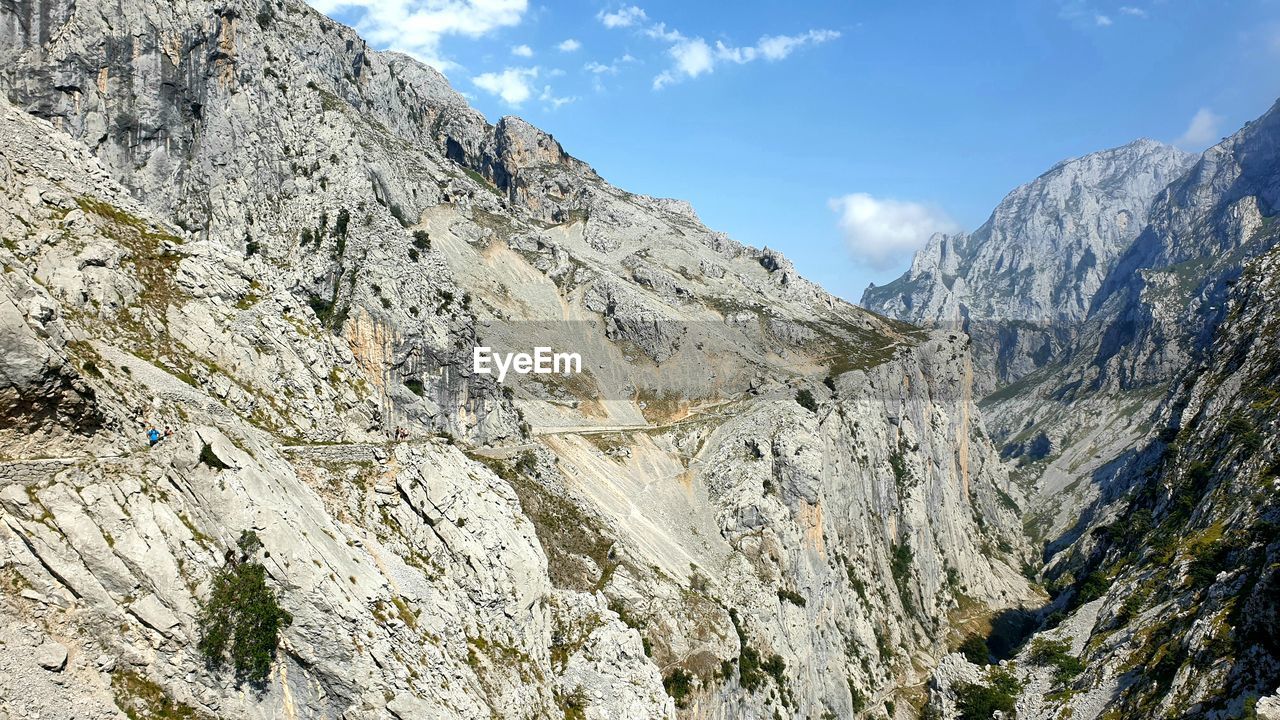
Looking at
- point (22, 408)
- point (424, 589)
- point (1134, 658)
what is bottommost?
point (1134, 658)

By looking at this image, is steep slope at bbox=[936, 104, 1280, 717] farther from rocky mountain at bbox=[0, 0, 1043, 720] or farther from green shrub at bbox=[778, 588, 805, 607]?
rocky mountain at bbox=[0, 0, 1043, 720]

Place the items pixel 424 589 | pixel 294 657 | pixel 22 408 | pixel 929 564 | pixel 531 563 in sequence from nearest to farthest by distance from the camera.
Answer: pixel 22 408
pixel 294 657
pixel 424 589
pixel 531 563
pixel 929 564

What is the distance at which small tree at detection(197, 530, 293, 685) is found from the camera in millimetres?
26406

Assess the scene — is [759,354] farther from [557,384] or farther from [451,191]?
[451,191]

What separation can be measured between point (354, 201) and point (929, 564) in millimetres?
104713

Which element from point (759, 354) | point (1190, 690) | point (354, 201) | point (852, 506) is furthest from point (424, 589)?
point (759, 354)

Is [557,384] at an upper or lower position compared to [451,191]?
lower

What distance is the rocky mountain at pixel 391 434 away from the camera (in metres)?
26.3

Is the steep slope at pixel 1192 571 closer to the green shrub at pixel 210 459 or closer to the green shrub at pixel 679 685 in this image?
the green shrub at pixel 679 685

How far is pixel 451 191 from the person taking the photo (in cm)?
10931

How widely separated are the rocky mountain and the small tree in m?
0.32

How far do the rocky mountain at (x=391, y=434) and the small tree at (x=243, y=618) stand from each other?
32 cm

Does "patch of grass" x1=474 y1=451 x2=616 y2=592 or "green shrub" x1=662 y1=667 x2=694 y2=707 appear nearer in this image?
"patch of grass" x1=474 y1=451 x2=616 y2=592

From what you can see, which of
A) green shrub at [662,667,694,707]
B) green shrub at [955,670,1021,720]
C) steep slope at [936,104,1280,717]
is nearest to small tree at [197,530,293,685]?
green shrub at [662,667,694,707]
